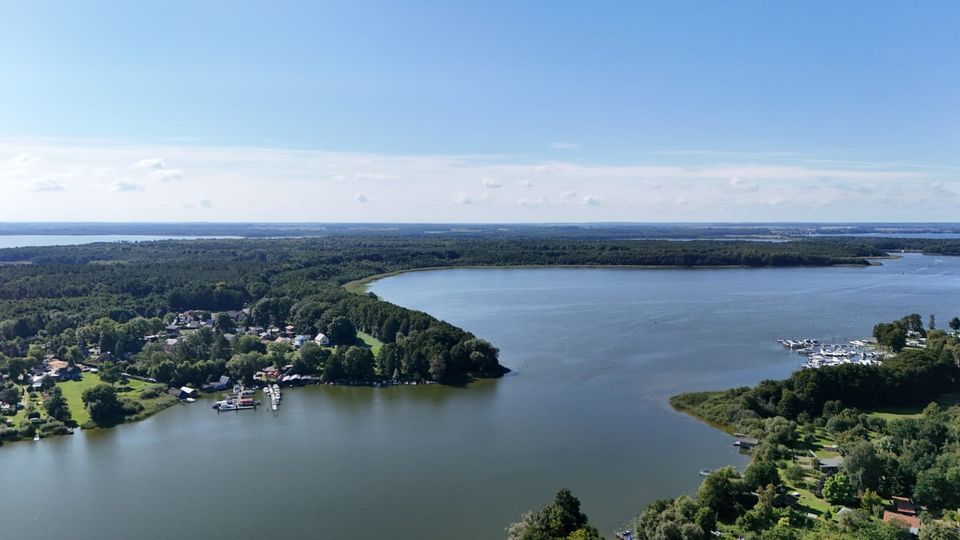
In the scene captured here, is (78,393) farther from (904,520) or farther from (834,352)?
(834,352)

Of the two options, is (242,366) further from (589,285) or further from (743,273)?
(743,273)

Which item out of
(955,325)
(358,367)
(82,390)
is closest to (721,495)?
(358,367)

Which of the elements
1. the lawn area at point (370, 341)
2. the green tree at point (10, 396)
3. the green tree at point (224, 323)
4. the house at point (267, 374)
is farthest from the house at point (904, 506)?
the green tree at point (224, 323)

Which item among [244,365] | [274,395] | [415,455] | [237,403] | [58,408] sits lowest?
[415,455]

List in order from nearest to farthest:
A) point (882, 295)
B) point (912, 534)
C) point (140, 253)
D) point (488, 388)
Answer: point (912, 534), point (488, 388), point (882, 295), point (140, 253)

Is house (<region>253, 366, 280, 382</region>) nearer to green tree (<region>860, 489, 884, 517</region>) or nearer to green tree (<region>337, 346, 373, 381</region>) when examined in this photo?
green tree (<region>337, 346, 373, 381</region>)

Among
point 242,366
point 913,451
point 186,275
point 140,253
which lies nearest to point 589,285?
point 186,275

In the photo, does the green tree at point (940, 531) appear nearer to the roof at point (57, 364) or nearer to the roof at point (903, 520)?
the roof at point (903, 520)
